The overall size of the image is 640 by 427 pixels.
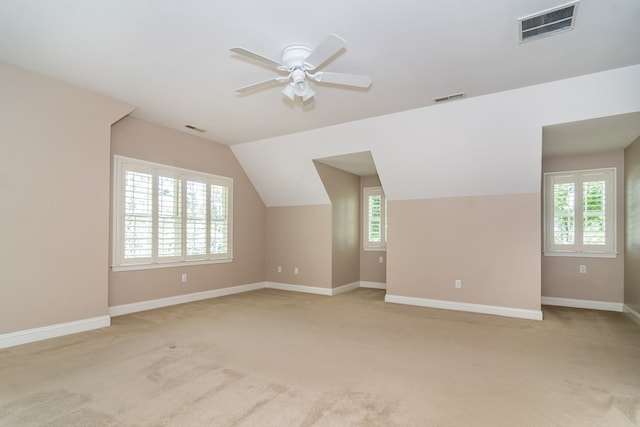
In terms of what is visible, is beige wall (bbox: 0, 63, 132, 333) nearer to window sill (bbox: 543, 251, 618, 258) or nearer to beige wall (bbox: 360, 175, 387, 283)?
beige wall (bbox: 360, 175, 387, 283)

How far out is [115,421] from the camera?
2.17 metres

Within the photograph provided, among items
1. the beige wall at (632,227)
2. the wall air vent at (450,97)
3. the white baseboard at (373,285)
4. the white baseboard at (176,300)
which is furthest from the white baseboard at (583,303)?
Result: the white baseboard at (176,300)

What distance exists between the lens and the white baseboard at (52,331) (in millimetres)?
3442

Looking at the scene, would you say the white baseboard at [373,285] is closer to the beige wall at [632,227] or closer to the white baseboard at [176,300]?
the white baseboard at [176,300]

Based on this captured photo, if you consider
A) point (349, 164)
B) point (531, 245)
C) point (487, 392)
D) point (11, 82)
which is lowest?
point (487, 392)

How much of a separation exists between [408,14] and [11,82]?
4003mm

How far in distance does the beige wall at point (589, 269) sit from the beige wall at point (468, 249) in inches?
53.2

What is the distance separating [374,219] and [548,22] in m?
5.09

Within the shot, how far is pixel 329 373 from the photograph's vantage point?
9.55 feet

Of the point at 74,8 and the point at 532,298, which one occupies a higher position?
the point at 74,8

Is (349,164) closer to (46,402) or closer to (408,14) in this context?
(408,14)

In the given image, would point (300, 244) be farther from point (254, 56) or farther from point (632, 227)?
point (632, 227)

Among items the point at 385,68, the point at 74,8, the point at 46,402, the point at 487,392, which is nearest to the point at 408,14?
the point at 385,68

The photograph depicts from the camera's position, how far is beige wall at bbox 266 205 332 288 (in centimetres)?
662
